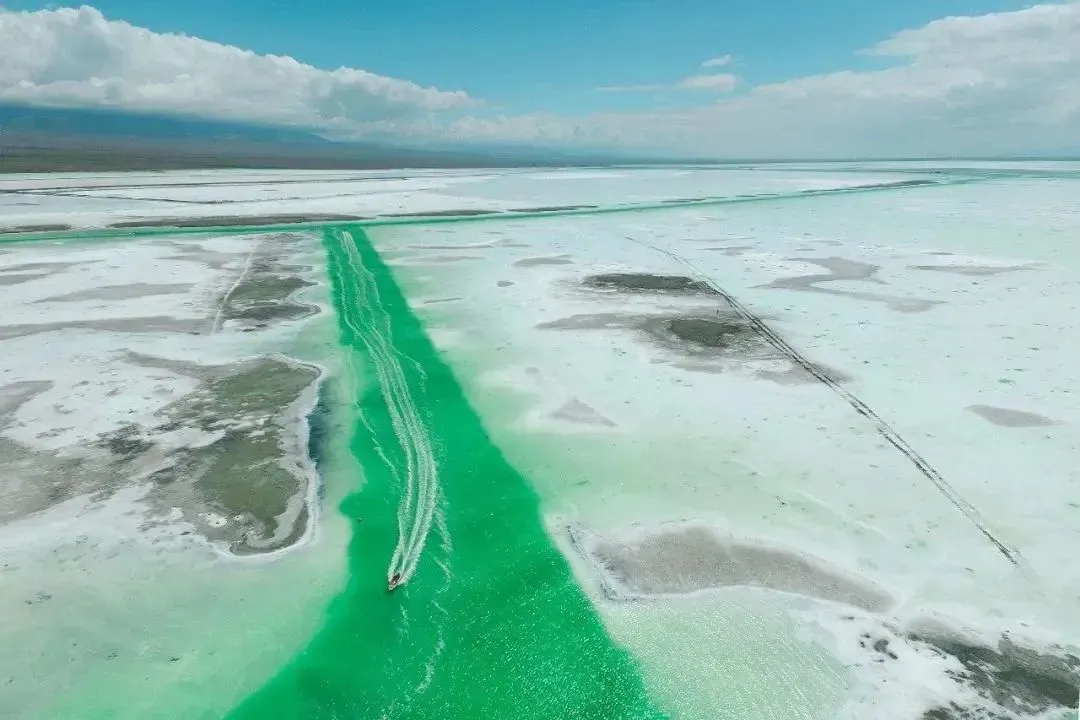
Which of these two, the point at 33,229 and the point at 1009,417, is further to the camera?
the point at 33,229

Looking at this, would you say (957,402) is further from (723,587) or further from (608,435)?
(723,587)

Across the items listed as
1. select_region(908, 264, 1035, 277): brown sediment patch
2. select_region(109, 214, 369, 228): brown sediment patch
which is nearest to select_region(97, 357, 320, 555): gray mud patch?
select_region(908, 264, 1035, 277): brown sediment patch

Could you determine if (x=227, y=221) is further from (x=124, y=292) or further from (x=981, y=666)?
(x=981, y=666)

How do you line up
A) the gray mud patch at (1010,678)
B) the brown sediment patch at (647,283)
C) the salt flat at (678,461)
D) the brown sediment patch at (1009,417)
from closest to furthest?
1. the gray mud patch at (1010,678)
2. the salt flat at (678,461)
3. the brown sediment patch at (1009,417)
4. the brown sediment patch at (647,283)

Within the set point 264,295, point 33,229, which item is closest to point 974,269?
point 264,295

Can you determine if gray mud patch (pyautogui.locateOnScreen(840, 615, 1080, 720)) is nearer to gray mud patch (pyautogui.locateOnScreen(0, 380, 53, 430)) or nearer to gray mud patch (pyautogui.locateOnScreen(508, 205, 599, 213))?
gray mud patch (pyautogui.locateOnScreen(0, 380, 53, 430))

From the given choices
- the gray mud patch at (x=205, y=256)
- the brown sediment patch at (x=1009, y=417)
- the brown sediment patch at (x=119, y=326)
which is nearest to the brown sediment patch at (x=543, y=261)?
the gray mud patch at (x=205, y=256)

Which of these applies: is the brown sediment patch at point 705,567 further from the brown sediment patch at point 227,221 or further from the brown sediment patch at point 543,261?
the brown sediment patch at point 227,221

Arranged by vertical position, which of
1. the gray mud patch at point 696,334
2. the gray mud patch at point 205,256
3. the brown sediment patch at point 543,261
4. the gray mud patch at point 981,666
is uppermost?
the brown sediment patch at point 543,261
